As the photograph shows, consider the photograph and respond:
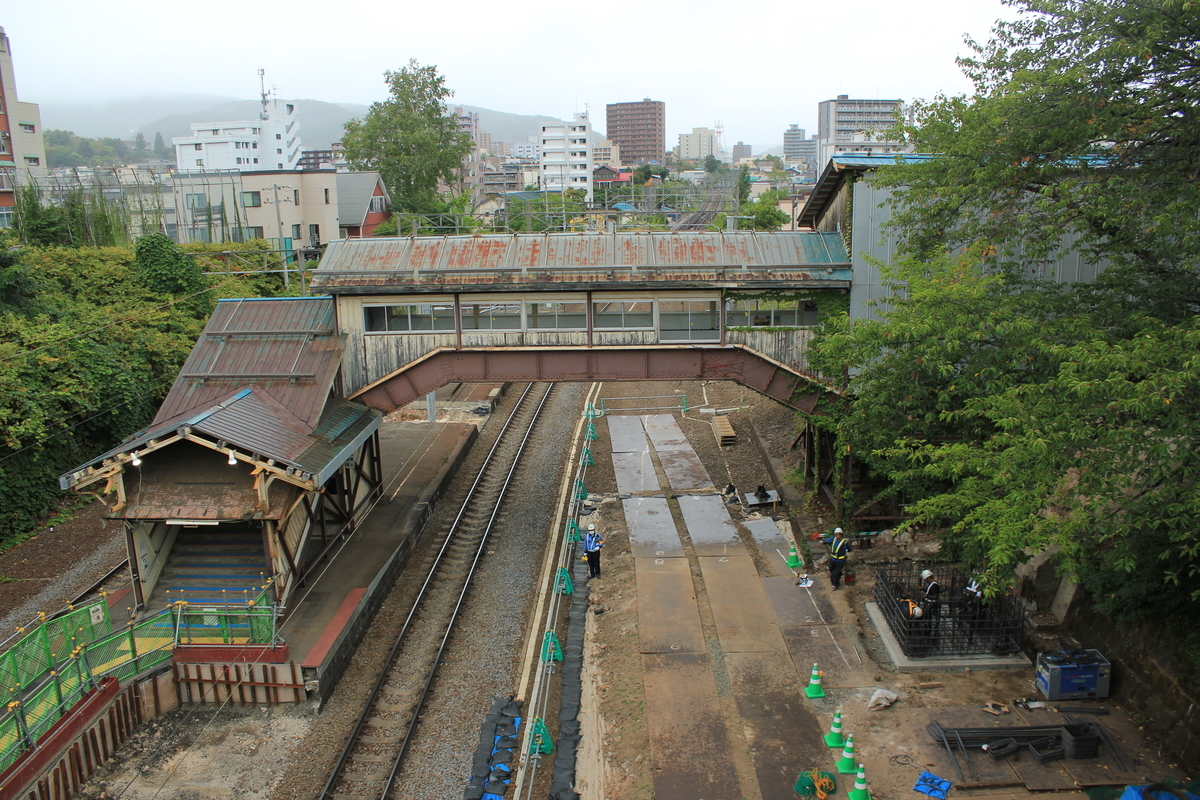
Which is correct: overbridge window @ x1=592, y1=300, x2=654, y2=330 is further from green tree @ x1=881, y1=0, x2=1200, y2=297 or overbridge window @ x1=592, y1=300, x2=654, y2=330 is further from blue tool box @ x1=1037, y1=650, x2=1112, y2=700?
blue tool box @ x1=1037, y1=650, x2=1112, y2=700

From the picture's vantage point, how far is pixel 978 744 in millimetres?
11633

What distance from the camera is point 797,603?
16953mm

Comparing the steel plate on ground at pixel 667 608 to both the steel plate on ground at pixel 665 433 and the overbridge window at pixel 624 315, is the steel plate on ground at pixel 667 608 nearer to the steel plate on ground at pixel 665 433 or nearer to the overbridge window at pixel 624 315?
the overbridge window at pixel 624 315

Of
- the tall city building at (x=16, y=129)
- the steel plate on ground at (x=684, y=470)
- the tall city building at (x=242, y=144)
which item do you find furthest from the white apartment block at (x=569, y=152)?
the steel plate on ground at (x=684, y=470)

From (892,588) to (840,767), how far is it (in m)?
4.99

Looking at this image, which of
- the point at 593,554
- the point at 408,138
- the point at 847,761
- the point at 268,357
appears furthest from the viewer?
the point at 408,138

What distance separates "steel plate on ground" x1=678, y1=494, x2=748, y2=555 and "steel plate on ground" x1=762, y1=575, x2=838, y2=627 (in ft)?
6.71

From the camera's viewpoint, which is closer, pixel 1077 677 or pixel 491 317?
pixel 1077 677

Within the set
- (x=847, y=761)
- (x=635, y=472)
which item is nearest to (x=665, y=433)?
(x=635, y=472)

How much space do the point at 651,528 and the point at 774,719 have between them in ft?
29.7

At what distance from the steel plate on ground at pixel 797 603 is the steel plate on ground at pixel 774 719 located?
67.3 inches

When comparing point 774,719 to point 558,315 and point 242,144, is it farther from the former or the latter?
point 242,144

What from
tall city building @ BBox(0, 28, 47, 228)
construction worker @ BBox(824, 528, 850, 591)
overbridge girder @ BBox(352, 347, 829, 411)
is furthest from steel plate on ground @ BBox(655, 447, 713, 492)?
tall city building @ BBox(0, 28, 47, 228)

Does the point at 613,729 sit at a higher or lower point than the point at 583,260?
lower
